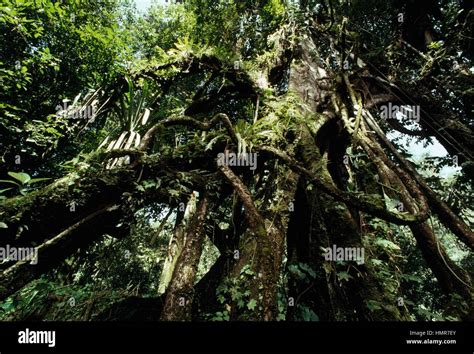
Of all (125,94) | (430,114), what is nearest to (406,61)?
(430,114)

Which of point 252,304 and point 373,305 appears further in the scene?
point 373,305

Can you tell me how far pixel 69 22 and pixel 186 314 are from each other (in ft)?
23.4

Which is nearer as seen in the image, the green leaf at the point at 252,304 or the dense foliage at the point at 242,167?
the green leaf at the point at 252,304

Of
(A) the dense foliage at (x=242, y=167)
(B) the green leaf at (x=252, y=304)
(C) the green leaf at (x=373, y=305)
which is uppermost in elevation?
(A) the dense foliage at (x=242, y=167)

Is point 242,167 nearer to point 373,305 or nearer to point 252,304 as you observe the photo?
point 252,304

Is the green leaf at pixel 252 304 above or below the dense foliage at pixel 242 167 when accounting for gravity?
below

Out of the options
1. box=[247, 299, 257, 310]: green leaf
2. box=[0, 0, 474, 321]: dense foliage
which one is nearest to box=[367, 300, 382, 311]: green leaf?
box=[0, 0, 474, 321]: dense foliage

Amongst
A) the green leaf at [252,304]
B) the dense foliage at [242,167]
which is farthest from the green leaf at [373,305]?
the green leaf at [252,304]

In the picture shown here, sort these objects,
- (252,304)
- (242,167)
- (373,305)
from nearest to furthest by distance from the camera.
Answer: (252,304) < (373,305) < (242,167)

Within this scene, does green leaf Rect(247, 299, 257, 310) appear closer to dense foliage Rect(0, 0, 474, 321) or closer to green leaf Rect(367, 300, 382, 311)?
dense foliage Rect(0, 0, 474, 321)

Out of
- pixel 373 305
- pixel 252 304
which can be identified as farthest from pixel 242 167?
pixel 373 305

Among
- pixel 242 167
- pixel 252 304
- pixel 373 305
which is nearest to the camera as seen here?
pixel 252 304

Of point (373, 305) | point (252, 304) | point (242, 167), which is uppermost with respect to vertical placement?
point (242, 167)

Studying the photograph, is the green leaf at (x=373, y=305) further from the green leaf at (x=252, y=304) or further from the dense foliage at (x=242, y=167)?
the green leaf at (x=252, y=304)
